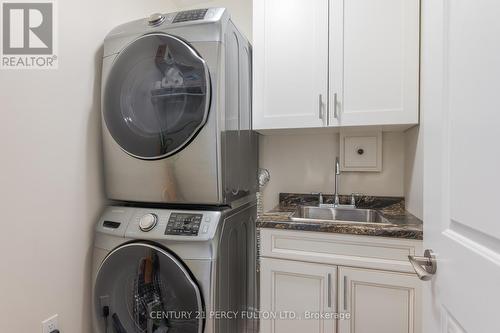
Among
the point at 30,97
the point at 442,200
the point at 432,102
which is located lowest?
the point at 442,200

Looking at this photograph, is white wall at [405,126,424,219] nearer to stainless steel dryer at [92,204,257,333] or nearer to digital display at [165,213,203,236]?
stainless steel dryer at [92,204,257,333]

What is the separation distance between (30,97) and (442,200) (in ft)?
4.88

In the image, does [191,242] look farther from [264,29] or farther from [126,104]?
[264,29]

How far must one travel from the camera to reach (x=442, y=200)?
605 mm

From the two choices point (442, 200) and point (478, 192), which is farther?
point (442, 200)

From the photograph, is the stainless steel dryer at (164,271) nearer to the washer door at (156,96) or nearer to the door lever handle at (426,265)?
the washer door at (156,96)

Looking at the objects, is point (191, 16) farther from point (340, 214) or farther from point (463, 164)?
point (340, 214)

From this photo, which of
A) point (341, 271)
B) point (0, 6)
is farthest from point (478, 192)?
point (0, 6)

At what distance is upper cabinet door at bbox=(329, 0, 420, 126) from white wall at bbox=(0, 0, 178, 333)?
1.28 meters

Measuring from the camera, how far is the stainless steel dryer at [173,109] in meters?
1.15

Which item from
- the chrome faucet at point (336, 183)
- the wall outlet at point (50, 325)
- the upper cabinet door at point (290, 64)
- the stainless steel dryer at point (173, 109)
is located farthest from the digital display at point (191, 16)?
the wall outlet at point (50, 325)

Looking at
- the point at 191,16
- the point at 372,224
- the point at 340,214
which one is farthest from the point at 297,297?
the point at 191,16

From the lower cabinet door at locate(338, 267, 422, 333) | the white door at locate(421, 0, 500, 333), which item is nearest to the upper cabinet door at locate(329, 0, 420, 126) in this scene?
the white door at locate(421, 0, 500, 333)

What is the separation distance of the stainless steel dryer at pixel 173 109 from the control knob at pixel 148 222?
88mm
